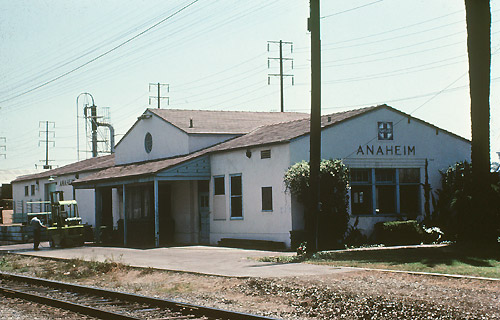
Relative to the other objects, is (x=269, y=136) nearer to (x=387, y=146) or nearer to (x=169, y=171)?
(x=169, y=171)

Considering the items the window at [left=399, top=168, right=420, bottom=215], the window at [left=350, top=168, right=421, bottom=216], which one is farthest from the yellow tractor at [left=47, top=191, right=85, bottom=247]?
the window at [left=399, top=168, right=420, bottom=215]

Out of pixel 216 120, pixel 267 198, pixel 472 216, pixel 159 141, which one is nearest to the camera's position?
pixel 472 216

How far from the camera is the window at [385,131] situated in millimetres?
26391

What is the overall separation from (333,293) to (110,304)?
13.9ft

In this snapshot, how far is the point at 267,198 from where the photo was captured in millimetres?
24969

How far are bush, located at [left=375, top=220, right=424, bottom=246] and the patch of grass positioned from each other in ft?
13.9

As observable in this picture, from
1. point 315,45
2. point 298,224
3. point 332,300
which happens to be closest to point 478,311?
point 332,300

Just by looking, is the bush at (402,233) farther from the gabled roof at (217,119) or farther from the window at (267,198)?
the gabled roof at (217,119)

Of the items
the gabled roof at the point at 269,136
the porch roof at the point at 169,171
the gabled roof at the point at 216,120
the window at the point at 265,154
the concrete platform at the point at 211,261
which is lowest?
the concrete platform at the point at 211,261

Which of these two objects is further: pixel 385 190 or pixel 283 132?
pixel 385 190

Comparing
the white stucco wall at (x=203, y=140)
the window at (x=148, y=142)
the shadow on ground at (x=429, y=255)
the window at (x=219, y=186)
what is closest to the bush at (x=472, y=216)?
the shadow on ground at (x=429, y=255)

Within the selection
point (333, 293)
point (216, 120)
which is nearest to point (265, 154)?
point (216, 120)

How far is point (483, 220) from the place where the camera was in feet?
63.2

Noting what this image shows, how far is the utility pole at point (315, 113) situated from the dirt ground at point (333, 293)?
4.76m
